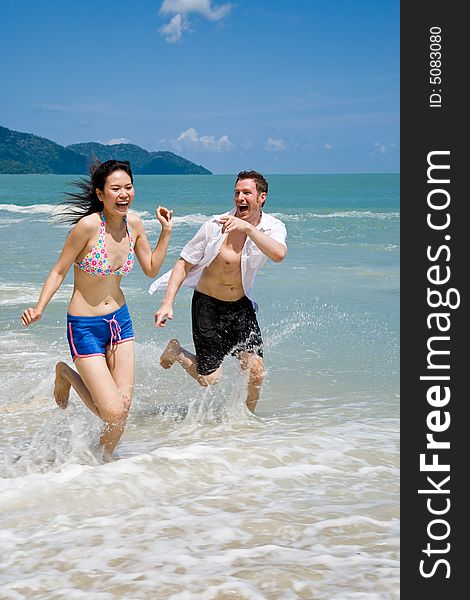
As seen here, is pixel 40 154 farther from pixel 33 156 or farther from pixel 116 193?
pixel 116 193

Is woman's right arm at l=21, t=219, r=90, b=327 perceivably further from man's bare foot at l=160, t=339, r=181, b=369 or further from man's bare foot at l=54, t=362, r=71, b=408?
man's bare foot at l=160, t=339, r=181, b=369

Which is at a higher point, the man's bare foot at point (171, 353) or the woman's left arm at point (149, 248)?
the woman's left arm at point (149, 248)

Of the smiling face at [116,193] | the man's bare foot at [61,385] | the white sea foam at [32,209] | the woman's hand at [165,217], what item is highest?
the white sea foam at [32,209]

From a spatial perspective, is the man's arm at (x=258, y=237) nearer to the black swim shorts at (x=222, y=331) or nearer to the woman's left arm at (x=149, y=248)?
the woman's left arm at (x=149, y=248)

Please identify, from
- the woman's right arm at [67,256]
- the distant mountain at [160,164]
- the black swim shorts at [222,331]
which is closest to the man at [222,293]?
the black swim shorts at [222,331]

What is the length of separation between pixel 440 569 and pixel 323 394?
371 cm

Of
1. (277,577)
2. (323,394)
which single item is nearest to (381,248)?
(323,394)

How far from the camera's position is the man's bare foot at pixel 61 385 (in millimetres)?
5484

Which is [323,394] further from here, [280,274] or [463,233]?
[280,274]

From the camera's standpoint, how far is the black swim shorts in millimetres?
6215

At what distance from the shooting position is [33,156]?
482ft

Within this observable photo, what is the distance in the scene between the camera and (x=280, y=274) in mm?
15484

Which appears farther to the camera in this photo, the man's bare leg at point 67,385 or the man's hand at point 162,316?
the man's hand at point 162,316

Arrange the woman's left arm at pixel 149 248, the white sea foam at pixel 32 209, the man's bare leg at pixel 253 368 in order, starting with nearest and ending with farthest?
the woman's left arm at pixel 149 248, the man's bare leg at pixel 253 368, the white sea foam at pixel 32 209
